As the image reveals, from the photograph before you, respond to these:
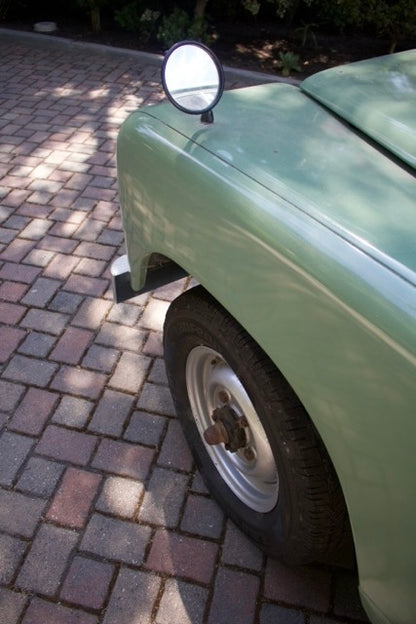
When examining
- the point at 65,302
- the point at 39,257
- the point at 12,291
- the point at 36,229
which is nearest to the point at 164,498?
the point at 65,302

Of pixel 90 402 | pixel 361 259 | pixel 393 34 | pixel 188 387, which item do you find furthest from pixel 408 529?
pixel 393 34

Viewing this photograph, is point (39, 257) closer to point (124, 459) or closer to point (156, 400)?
point (156, 400)

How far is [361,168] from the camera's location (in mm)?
1451

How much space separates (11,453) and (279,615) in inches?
51.0

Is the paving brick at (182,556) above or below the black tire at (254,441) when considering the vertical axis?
below

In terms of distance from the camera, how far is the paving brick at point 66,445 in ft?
7.64

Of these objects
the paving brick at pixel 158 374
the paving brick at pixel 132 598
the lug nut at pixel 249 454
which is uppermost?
the lug nut at pixel 249 454

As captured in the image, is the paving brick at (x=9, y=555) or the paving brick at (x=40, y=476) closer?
the paving brick at (x=9, y=555)

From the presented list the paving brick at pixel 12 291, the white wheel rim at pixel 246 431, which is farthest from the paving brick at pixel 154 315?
the white wheel rim at pixel 246 431

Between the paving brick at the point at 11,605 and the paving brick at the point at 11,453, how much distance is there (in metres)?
0.46

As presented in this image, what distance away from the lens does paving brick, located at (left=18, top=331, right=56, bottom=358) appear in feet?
9.25

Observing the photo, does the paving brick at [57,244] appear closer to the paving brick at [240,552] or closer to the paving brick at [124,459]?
the paving brick at [124,459]

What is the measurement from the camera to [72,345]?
2.87 m

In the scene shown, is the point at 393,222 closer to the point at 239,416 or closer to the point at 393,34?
the point at 239,416
